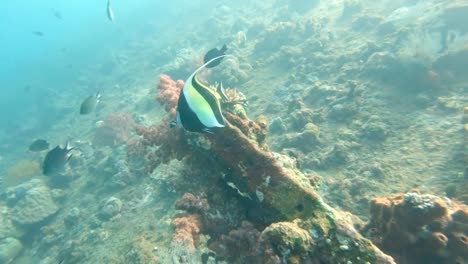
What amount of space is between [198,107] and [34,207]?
10497mm

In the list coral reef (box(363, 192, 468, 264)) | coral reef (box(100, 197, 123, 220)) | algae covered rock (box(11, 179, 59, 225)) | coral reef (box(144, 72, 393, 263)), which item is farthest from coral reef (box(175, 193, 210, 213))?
algae covered rock (box(11, 179, 59, 225))

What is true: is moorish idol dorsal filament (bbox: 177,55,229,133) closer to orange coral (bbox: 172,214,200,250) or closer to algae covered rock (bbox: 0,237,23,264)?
orange coral (bbox: 172,214,200,250)

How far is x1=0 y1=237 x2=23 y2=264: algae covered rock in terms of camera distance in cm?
931

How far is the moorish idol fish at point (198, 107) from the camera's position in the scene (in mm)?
2238

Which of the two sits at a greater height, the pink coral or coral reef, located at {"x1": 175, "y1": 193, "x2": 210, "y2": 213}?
the pink coral

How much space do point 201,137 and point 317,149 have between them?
4.46 meters

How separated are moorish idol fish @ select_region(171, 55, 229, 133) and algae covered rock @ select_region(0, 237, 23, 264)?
10033 millimetres

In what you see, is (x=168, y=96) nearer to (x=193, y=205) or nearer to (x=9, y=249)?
(x=193, y=205)

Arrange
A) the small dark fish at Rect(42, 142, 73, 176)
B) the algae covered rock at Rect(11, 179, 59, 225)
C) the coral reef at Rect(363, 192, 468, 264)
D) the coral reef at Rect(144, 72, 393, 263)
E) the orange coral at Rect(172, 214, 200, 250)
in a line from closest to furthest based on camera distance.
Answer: the coral reef at Rect(144, 72, 393, 263), the orange coral at Rect(172, 214, 200, 250), the coral reef at Rect(363, 192, 468, 264), the small dark fish at Rect(42, 142, 73, 176), the algae covered rock at Rect(11, 179, 59, 225)

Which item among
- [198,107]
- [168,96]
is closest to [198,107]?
[198,107]

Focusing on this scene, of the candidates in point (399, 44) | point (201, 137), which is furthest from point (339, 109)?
point (201, 137)

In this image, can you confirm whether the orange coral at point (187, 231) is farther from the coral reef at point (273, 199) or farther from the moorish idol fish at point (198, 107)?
the moorish idol fish at point (198, 107)

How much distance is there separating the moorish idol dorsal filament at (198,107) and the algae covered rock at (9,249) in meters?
10.0

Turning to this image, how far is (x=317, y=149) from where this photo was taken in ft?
24.4
